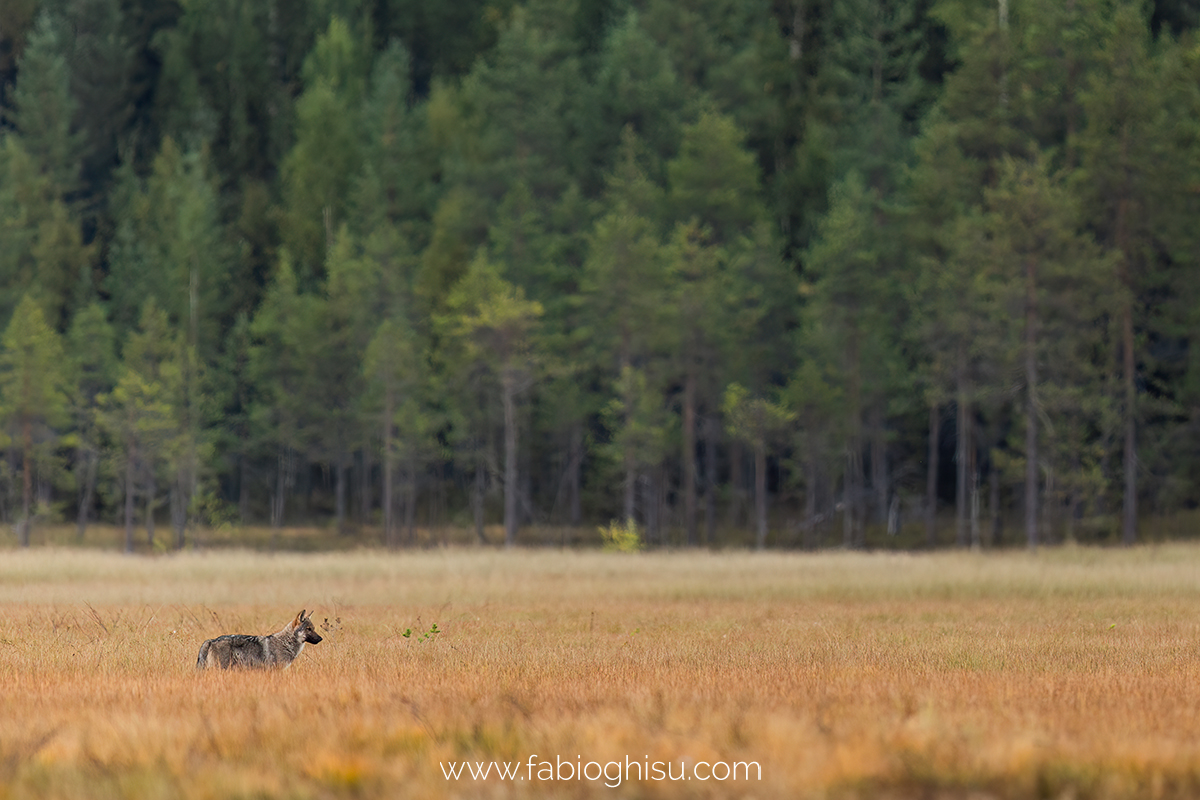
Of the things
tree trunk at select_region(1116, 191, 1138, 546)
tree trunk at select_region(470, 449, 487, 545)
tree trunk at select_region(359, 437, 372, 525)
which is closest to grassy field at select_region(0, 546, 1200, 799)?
tree trunk at select_region(1116, 191, 1138, 546)

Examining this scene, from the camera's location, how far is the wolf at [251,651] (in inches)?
479

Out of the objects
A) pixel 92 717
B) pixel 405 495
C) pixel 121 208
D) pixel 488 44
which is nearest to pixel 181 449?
pixel 405 495

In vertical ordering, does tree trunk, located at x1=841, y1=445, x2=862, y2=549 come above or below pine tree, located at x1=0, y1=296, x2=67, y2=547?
below

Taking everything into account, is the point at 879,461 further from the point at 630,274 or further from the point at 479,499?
the point at 479,499

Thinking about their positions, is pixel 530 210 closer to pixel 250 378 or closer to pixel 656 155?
pixel 656 155

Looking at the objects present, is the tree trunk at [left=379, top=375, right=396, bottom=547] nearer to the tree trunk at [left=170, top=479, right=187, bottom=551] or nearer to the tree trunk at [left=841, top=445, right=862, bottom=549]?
the tree trunk at [left=170, top=479, right=187, bottom=551]

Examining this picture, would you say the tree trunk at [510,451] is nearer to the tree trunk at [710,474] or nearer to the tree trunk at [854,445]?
the tree trunk at [710,474]

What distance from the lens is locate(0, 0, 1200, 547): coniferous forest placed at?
1829 inches

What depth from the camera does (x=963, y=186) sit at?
168ft

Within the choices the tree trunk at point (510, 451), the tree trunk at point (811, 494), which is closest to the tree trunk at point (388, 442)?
the tree trunk at point (510, 451)

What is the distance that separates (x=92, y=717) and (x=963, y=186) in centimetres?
4741

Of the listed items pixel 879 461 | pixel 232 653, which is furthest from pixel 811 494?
pixel 232 653

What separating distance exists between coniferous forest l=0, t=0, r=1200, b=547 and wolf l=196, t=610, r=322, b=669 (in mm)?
34776

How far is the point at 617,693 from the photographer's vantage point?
10.2m
